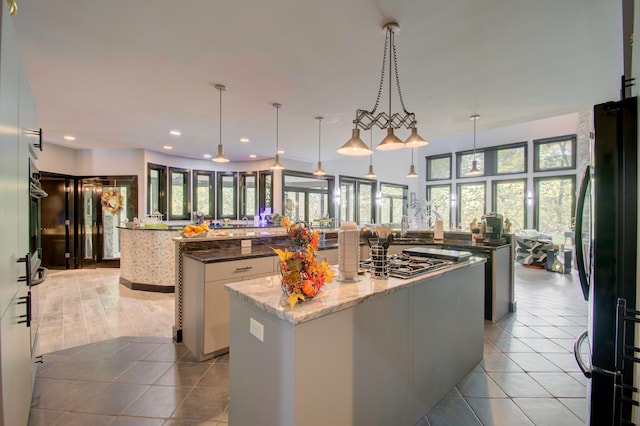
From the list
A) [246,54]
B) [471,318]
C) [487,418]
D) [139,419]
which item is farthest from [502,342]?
[246,54]

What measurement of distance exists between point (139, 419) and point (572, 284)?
6.88 metres

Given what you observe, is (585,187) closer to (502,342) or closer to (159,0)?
(502,342)

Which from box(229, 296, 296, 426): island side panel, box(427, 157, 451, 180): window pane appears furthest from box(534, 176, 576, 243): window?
box(229, 296, 296, 426): island side panel

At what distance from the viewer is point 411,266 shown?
2004mm

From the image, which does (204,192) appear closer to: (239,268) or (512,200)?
(239,268)

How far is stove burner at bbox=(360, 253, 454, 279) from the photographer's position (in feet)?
5.94

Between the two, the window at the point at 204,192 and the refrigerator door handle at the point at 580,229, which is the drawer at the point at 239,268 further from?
the window at the point at 204,192

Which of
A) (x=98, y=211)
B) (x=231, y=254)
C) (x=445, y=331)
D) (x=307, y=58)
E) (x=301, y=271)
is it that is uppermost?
(x=307, y=58)

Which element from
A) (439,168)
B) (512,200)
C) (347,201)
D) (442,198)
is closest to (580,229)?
(347,201)

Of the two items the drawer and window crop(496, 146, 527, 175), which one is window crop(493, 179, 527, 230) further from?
the drawer

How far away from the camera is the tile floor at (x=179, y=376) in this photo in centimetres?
192

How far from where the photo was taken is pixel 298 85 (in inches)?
126

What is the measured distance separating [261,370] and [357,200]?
27.0ft

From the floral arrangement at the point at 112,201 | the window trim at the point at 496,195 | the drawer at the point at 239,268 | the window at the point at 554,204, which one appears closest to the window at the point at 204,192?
the floral arrangement at the point at 112,201
